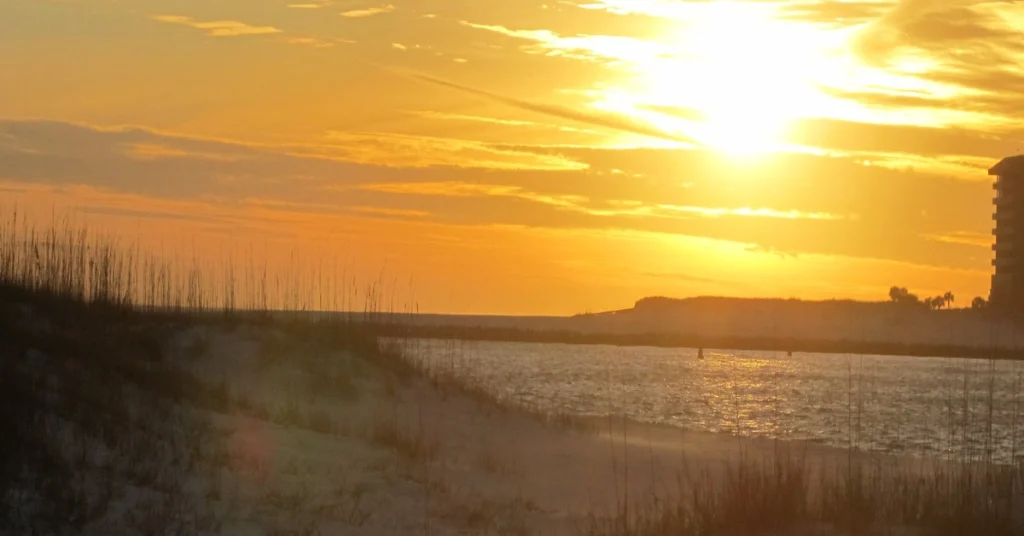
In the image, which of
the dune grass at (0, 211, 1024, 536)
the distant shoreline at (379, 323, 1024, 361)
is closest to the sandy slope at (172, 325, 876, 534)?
the dune grass at (0, 211, 1024, 536)

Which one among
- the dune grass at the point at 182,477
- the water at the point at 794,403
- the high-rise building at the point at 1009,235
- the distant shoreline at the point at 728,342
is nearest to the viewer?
the dune grass at the point at 182,477

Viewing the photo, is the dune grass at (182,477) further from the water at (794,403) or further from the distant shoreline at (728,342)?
the distant shoreline at (728,342)

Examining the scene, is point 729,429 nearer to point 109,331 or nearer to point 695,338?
point 109,331

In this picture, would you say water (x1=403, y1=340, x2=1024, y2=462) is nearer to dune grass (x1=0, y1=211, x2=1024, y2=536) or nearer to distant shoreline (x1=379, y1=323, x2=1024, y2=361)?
dune grass (x1=0, y1=211, x2=1024, y2=536)

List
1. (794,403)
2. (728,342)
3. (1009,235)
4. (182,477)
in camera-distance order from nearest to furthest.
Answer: (182,477) < (794,403) < (1009,235) < (728,342)

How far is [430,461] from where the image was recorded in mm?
16969

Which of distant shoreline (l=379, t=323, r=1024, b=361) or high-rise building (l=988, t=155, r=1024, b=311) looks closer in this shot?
high-rise building (l=988, t=155, r=1024, b=311)

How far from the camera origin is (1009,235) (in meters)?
108

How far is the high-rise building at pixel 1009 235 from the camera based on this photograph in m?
106

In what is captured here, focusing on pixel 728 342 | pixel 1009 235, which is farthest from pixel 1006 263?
pixel 728 342

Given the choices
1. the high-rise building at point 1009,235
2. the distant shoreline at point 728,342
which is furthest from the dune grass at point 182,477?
the high-rise building at point 1009,235

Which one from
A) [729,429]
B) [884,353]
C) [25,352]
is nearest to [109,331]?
[25,352]

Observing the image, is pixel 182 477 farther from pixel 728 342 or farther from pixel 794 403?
pixel 728 342

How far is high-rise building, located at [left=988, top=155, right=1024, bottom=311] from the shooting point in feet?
349
